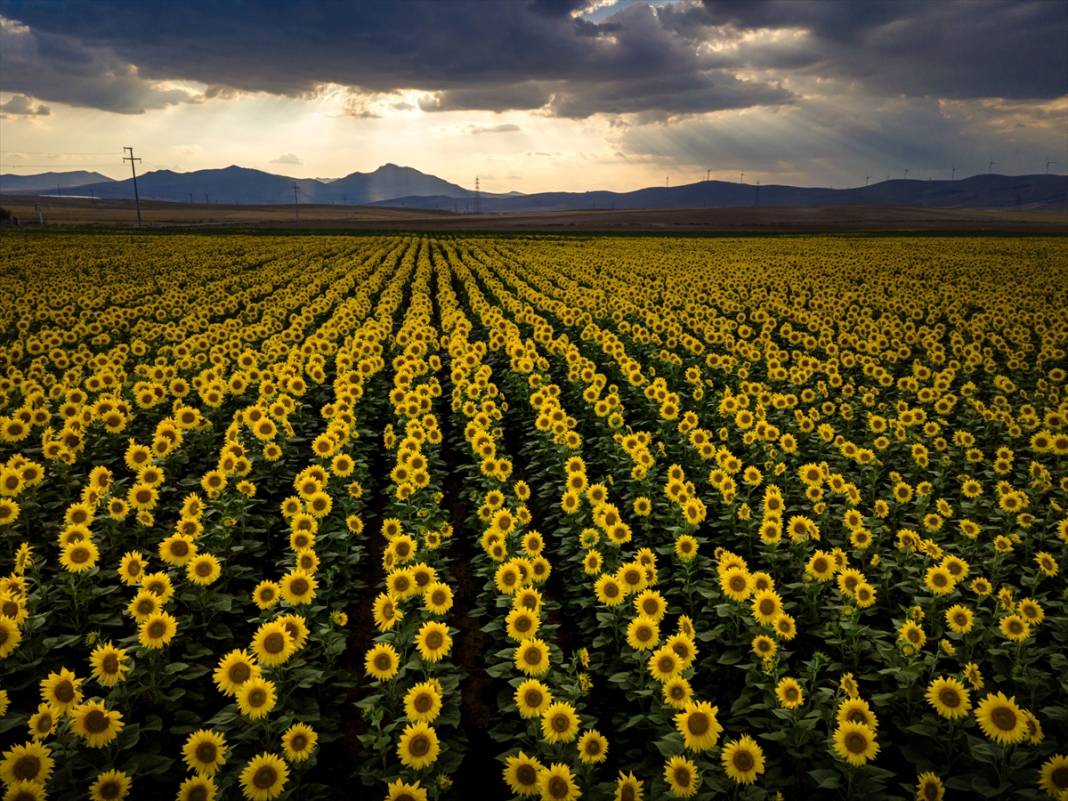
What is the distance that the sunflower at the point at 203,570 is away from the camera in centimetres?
571

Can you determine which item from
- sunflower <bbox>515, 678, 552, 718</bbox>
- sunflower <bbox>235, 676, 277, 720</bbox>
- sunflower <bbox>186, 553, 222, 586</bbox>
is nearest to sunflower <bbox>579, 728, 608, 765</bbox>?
sunflower <bbox>515, 678, 552, 718</bbox>

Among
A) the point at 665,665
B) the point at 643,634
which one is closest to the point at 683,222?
the point at 643,634

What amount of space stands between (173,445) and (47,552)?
1.81 meters

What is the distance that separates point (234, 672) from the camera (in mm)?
4418

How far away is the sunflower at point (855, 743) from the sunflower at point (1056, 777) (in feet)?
2.95

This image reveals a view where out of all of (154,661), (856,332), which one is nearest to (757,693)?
(154,661)

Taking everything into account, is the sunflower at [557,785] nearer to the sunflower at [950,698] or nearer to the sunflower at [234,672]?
the sunflower at [234,672]

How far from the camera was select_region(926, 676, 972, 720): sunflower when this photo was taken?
4.34 metres

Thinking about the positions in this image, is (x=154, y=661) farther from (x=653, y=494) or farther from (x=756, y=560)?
(x=756, y=560)

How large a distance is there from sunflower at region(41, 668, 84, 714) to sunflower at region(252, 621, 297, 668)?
1127 mm

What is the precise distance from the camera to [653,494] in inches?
333

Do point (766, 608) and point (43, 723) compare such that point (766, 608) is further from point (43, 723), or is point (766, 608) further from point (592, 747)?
point (43, 723)

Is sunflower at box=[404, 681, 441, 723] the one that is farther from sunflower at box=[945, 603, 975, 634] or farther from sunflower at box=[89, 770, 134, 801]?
sunflower at box=[945, 603, 975, 634]

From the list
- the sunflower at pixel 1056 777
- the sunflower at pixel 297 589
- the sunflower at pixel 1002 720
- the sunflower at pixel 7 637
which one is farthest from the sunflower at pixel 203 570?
the sunflower at pixel 1056 777
